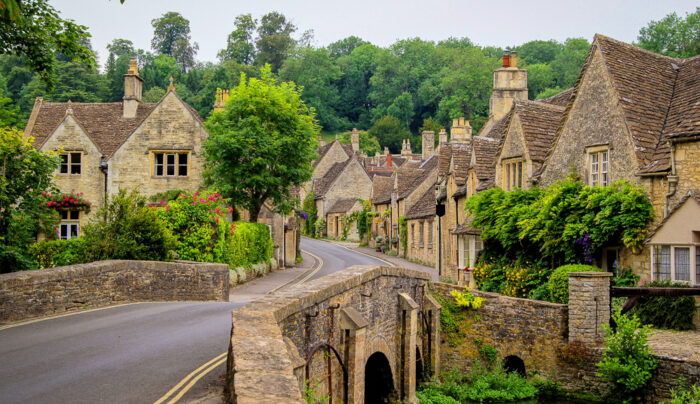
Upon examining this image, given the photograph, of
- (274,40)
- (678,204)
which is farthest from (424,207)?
(274,40)

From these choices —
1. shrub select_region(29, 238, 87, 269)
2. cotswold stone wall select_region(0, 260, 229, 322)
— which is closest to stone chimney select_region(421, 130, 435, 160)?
cotswold stone wall select_region(0, 260, 229, 322)

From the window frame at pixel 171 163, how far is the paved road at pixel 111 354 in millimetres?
18614

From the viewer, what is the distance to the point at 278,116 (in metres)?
34.8

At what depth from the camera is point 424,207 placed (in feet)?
146

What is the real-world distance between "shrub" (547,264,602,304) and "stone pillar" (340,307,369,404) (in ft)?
30.1

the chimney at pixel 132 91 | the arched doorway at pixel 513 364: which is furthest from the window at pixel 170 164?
the arched doorway at pixel 513 364

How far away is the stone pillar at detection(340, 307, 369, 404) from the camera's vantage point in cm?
1390

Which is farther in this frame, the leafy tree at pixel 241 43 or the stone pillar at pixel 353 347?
the leafy tree at pixel 241 43

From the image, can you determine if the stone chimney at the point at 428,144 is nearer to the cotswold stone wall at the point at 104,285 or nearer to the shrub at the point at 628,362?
the cotswold stone wall at the point at 104,285

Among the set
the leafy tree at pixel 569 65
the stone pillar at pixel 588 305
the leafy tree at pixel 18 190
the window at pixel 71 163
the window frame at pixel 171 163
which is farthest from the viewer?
the leafy tree at pixel 569 65

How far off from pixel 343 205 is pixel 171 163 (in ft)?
109

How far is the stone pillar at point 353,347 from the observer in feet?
45.6

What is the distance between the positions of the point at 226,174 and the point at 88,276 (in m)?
15.8

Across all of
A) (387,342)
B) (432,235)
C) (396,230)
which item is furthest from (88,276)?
(396,230)
